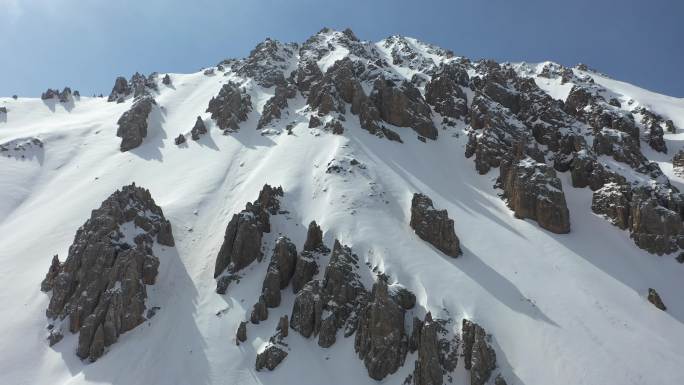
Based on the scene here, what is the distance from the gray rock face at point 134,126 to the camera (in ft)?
255

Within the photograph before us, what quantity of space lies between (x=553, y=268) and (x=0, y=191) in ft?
257

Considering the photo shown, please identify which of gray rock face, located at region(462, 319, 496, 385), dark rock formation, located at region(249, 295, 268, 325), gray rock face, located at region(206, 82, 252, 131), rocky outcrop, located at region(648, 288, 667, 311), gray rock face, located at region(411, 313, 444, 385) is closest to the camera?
gray rock face, located at region(411, 313, 444, 385)

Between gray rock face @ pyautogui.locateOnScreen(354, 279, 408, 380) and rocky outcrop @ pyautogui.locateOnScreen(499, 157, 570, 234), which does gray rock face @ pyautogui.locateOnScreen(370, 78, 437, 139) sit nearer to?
rocky outcrop @ pyautogui.locateOnScreen(499, 157, 570, 234)

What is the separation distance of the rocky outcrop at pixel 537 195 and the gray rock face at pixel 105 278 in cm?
4621

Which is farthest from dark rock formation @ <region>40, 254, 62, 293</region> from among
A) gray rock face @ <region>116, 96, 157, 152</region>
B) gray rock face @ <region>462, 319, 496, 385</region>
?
gray rock face @ <region>462, 319, 496, 385</region>

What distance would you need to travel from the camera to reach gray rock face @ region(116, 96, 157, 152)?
255 ft

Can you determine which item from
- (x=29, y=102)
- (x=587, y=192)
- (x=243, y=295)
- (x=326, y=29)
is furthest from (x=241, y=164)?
(x=326, y=29)

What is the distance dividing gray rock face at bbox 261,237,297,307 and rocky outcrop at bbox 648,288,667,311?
37234 millimetres

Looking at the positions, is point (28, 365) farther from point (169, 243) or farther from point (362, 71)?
point (362, 71)

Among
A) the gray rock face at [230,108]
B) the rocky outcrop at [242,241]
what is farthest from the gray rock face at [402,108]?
the rocky outcrop at [242,241]

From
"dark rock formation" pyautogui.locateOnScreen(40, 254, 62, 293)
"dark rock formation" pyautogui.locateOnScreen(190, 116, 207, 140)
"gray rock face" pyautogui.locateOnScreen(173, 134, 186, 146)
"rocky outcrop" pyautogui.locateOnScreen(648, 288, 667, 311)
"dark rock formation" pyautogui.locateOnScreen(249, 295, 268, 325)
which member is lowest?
"rocky outcrop" pyautogui.locateOnScreen(648, 288, 667, 311)

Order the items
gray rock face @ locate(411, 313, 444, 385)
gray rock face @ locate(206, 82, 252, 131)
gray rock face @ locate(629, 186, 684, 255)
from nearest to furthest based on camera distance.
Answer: gray rock face @ locate(411, 313, 444, 385) → gray rock face @ locate(629, 186, 684, 255) → gray rock face @ locate(206, 82, 252, 131)

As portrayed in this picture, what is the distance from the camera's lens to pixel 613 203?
178 feet

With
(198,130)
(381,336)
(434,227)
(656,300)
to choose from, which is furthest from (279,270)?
(198,130)
